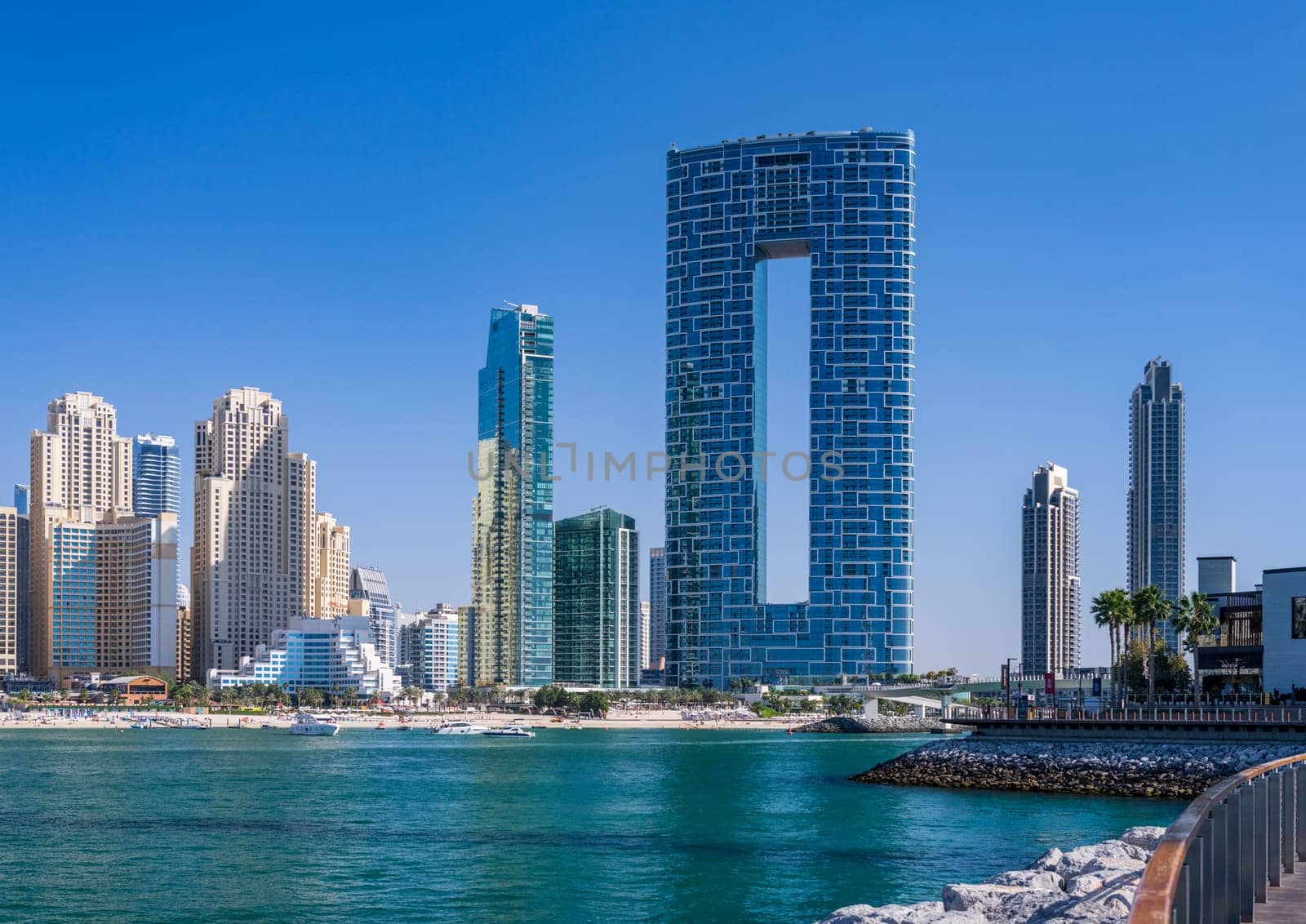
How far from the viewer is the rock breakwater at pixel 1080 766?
273 ft

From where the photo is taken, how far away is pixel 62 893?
5247cm

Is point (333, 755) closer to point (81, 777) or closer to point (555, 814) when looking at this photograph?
point (81, 777)

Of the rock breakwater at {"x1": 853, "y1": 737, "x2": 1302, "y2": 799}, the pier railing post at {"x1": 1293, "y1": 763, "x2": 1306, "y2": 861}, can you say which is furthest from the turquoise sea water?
the pier railing post at {"x1": 1293, "y1": 763, "x2": 1306, "y2": 861}

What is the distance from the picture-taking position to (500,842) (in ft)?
223

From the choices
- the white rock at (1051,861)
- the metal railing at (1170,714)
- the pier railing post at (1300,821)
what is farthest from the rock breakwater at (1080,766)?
the pier railing post at (1300,821)

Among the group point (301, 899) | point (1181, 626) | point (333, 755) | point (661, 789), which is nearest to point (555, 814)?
point (661, 789)

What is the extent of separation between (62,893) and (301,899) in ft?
28.5

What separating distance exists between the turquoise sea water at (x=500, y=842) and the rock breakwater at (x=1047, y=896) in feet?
30.1

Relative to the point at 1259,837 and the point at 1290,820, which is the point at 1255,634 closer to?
the point at 1290,820

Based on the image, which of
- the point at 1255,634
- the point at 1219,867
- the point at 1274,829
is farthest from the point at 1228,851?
the point at 1255,634

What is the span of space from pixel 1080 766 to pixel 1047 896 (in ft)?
192

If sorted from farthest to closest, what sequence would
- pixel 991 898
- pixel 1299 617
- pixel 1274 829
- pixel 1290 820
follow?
pixel 1299 617
pixel 991 898
pixel 1290 820
pixel 1274 829

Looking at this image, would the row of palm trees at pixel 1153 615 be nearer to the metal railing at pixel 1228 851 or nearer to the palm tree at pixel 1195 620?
the palm tree at pixel 1195 620

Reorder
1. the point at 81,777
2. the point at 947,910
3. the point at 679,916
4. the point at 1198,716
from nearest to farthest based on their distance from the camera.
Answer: the point at 947,910, the point at 679,916, the point at 1198,716, the point at 81,777
